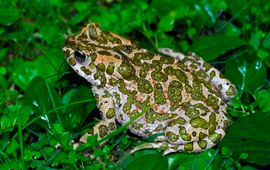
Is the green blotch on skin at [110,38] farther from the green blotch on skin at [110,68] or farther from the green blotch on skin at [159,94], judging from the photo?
the green blotch on skin at [159,94]

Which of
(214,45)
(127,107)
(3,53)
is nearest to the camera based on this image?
(127,107)

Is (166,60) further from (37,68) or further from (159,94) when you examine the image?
(37,68)

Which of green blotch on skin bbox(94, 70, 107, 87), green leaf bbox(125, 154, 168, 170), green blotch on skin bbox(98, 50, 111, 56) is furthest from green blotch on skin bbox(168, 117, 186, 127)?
green blotch on skin bbox(98, 50, 111, 56)

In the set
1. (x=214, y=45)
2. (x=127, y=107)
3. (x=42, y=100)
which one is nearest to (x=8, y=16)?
(x=42, y=100)

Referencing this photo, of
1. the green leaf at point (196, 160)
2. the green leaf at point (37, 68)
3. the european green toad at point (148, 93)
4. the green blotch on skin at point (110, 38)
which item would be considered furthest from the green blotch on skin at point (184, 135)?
the green leaf at point (37, 68)

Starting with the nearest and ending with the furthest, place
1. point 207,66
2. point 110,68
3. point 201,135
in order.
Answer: point 201,135 → point 110,68 → point 207,66

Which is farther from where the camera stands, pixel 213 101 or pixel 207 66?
pixel 207 66

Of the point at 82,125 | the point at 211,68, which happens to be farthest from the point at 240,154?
the point at 82,125

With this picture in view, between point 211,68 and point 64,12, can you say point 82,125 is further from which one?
point 64,12
